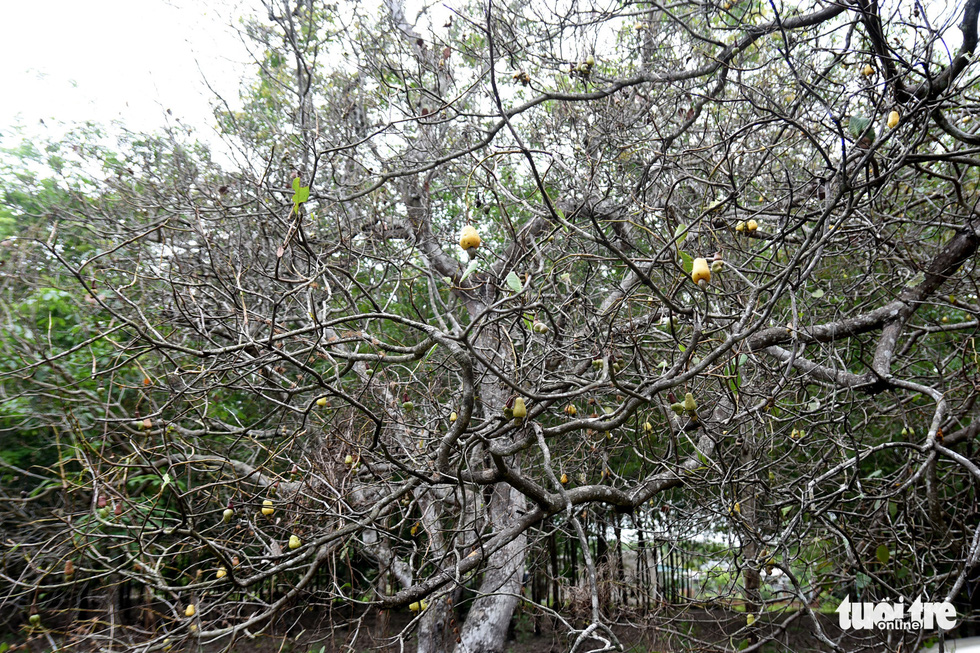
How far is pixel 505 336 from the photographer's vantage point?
3148 millimetres

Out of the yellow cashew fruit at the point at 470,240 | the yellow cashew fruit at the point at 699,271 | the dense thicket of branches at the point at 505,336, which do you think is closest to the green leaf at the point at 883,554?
the dense thicket of branches at the point at 505,336

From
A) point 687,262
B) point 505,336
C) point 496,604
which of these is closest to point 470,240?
point 687,262

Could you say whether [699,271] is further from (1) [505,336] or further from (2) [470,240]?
(1) [505,336]

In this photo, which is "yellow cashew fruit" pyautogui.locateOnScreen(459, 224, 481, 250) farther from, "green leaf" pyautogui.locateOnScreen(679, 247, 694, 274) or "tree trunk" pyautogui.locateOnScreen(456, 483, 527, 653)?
"tree trunk" pyautogui.locateOnScreen(456, 483, 527, 653)

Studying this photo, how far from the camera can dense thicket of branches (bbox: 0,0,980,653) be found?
8.12ft

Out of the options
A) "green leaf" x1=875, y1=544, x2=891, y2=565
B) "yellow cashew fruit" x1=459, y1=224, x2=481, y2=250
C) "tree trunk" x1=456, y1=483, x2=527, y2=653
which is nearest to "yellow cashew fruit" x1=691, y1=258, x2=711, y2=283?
"yellow cashew fruit" x1=459, y1=224, x2=481, y2=250

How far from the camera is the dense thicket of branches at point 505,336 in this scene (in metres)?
2.47

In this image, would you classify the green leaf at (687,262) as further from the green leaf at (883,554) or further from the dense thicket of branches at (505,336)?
the green leaf at (883,554)

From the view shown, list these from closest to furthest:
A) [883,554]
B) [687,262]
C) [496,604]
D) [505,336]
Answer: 1. [687,262]
2. [883,554]
3. [505,336]
4. [496,604]

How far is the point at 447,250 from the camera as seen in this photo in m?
5.75

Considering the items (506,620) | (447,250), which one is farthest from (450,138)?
(506,620)

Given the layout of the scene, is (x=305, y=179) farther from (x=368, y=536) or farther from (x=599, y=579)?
(x=599, y=579)

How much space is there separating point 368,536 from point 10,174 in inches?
173

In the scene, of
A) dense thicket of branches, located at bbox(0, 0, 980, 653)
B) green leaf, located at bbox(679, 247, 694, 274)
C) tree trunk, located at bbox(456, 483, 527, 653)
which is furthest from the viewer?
tree trunk, located at bbox(456, 483, 527, 653)
